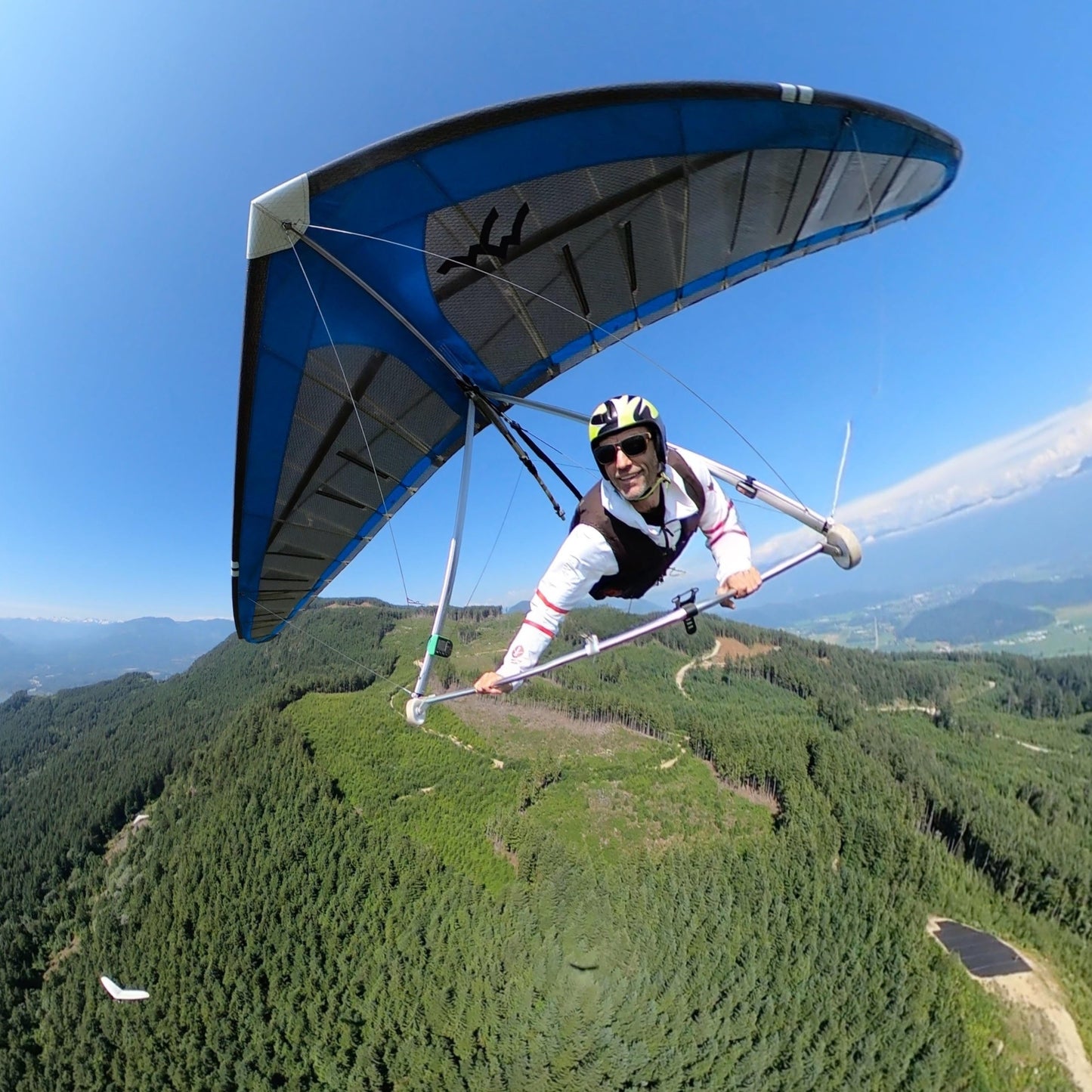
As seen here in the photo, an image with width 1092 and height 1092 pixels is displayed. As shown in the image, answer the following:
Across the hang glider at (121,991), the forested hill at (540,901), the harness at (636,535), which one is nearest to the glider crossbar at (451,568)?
the harness at (636,535)

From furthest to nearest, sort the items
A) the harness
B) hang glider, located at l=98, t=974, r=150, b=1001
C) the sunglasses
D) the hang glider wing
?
1. hang glider, located at l=98, t=974, r=150, b=1001
2. the harness
3. the sunglasses
4. the hang glider wing

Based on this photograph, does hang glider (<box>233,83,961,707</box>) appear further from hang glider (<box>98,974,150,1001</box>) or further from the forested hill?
hang glider (<box>98,974,150,1001</box>)

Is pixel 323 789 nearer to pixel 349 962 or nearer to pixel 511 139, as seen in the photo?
pixel 349 962

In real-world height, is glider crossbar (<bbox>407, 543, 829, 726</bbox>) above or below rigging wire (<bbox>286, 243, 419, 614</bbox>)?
below

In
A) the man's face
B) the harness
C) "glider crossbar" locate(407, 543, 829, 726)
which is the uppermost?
the man's face

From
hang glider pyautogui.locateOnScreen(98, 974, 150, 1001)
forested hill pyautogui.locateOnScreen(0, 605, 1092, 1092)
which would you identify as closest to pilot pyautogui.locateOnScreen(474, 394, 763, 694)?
forested hill pyautogui.locateOnScreen(0, 605, 1092, 1092)

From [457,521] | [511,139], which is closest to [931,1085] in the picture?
[457,521]
